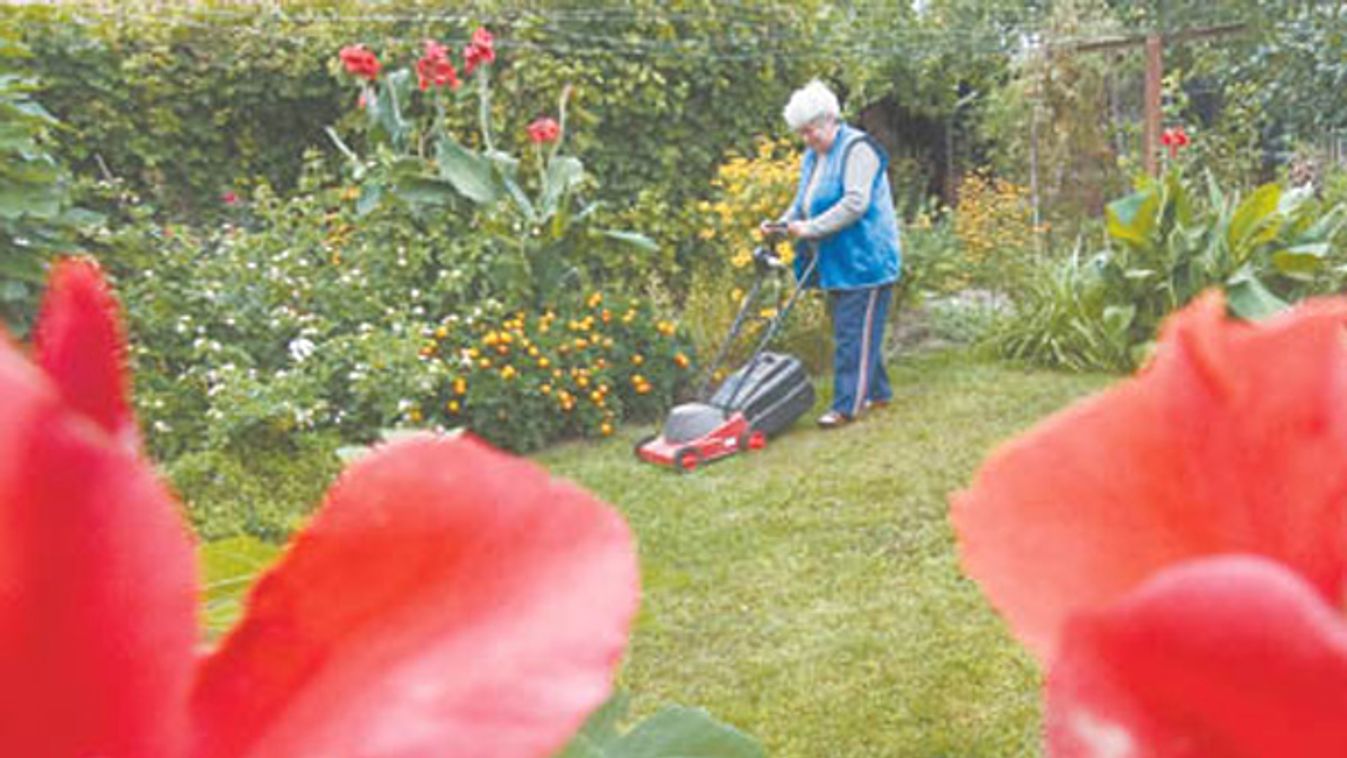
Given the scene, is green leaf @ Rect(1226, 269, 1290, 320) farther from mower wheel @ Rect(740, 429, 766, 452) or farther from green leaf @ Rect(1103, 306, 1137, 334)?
mower wheel @ Rect(740, 429, 766, 452)

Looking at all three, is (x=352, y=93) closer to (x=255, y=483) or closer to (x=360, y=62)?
(x=360, y=62)

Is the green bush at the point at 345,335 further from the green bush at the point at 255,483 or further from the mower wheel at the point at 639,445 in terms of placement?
the mower wheel at the point at 639,445

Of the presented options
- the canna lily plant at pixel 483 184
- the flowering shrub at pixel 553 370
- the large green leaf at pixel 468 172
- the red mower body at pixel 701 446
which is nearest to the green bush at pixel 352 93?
the canna lily plant at pixel 483 184

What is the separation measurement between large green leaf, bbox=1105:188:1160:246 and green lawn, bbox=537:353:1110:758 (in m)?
1.34

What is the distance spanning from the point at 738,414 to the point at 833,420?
81 cm

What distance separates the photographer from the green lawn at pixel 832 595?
350 centimetres

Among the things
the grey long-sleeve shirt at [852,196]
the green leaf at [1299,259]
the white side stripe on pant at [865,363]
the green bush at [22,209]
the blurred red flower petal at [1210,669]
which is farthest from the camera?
the green leaf at [1299,259]

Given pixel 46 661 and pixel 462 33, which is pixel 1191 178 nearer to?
pixel 462 33

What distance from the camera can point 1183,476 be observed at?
0.59 feet

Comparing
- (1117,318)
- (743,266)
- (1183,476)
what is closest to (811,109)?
(743,266)

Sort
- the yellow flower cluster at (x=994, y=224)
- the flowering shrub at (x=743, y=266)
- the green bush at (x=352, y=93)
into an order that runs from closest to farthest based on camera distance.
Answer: the flowering shrub at (x=743, y=266) < the green bush at (x=352, y=93) < the yellow flower cluster at (x=994, y=224)

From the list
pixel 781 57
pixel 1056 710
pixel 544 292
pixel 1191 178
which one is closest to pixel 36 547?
pixel 1056 710

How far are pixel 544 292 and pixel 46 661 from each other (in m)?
6.74

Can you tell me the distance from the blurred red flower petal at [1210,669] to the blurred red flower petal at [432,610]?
59 millimetres
